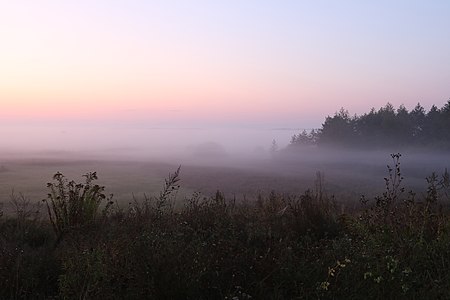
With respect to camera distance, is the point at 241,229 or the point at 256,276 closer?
the point at 256,276

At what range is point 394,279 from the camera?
3.88 metres

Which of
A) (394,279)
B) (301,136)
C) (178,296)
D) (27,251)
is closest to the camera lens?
(178,296)

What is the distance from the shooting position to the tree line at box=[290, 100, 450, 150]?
223ft

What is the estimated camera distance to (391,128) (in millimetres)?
75750

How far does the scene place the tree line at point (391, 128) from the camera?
68062 millimetres

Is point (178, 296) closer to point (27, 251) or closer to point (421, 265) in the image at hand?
point (27, 251)

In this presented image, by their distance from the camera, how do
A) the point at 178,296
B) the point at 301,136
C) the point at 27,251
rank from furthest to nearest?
the point at 301,136, the point at 27,251, the point at 178,296

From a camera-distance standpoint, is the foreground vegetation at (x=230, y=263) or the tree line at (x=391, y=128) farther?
the tree line at (x=391, y=128)

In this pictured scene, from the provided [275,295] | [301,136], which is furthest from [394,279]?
[301,136]

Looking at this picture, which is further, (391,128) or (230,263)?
(391,128)

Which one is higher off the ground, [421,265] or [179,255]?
[179,255]

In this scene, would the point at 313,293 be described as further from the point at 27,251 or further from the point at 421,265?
the point at 27,251

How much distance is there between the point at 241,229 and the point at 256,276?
2.14 meters

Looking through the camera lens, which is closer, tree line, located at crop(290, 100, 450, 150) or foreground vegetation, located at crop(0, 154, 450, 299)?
foreground vegetation, located at crop(0, 154, 450, 299)
